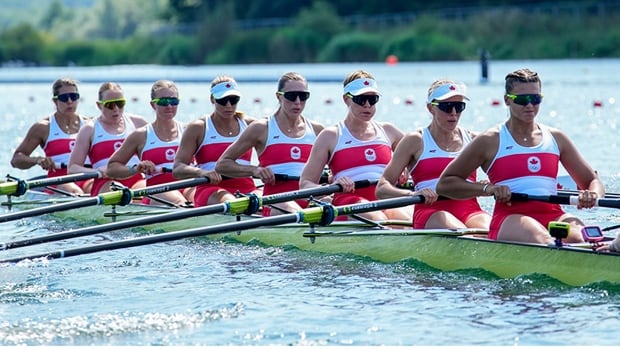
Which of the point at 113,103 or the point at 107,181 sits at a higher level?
the point at 113,103

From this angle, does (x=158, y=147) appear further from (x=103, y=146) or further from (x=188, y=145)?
(x=103, y=146)

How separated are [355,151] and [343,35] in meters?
39.8

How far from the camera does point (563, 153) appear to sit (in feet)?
27.8

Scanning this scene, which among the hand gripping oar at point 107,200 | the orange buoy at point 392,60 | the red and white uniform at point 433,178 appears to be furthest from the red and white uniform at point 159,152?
the orange buoy at point 392,60

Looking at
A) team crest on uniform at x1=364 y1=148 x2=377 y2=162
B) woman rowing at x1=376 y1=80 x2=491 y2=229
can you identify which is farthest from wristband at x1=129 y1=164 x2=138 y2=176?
woman rowing at x1=376 y1=80 x2=491 y2=229

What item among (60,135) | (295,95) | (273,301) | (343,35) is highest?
(343,35)

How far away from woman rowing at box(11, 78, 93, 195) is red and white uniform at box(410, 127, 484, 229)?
16.4ft

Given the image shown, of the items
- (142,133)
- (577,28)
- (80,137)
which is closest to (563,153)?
(142,133)

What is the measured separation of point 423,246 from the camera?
29.6 ft

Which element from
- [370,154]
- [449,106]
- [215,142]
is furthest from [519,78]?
[215,142]

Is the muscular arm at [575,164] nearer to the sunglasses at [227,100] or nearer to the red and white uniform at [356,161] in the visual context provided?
the red and white uniform at [356,161]

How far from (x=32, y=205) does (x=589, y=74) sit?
20966 mm

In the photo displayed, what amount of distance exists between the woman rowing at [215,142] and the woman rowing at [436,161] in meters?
2.19

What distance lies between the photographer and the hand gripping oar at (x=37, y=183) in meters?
11.9
